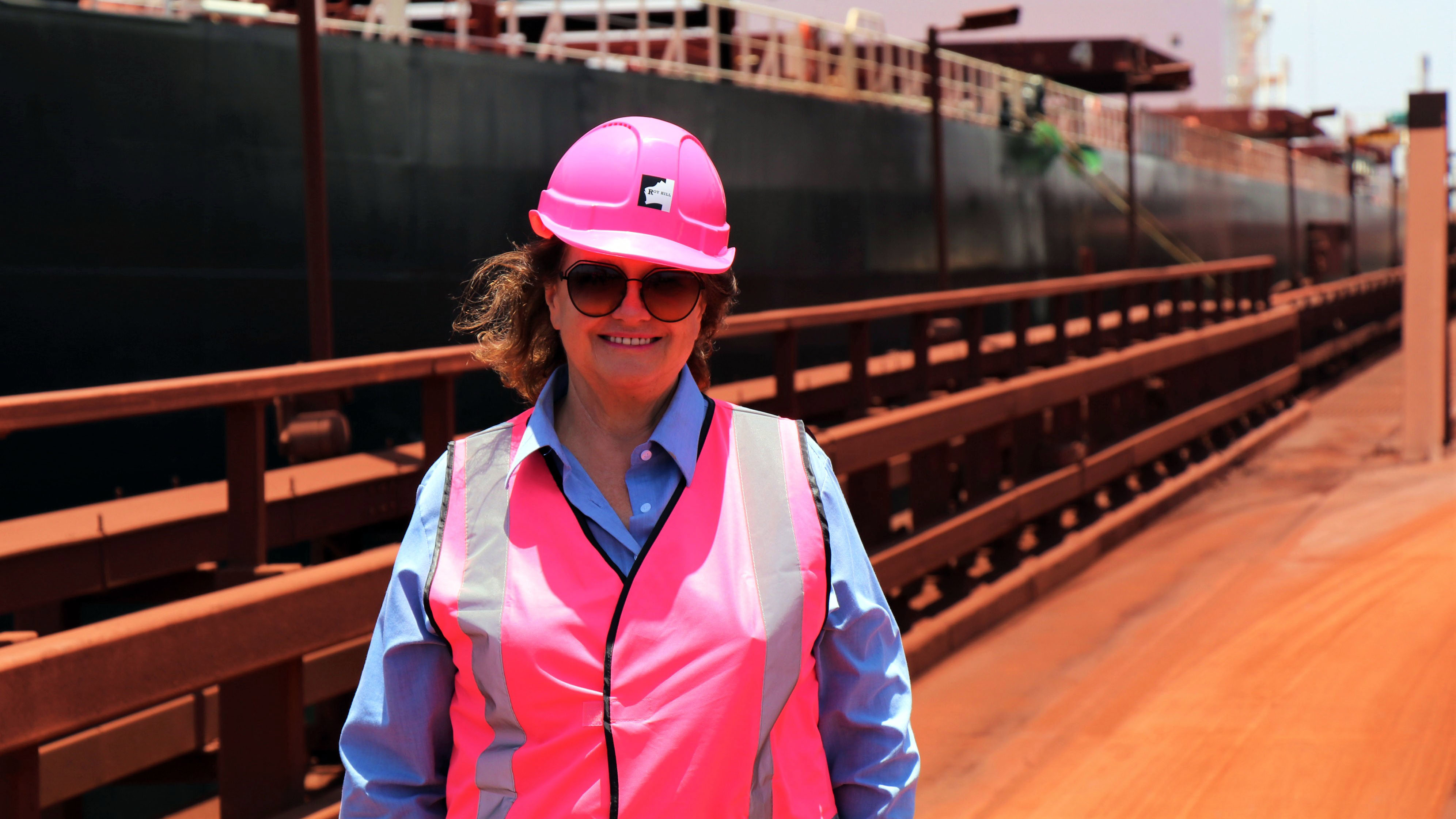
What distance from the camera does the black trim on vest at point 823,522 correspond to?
172 cm

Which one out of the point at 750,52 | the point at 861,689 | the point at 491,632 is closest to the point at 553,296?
the point at 491,632

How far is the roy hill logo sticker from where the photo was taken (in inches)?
67.5

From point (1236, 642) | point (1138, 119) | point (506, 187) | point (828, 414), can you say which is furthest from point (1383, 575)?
point (1138, 119)

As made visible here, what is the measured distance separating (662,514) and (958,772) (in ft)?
12.9

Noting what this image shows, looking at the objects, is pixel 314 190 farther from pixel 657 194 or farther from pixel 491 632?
pixel 491 632

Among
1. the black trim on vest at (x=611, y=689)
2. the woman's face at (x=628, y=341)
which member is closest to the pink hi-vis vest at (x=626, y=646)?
the black trim on vest at (x=611, y=689)

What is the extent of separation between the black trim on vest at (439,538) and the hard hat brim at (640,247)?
0.30 metres

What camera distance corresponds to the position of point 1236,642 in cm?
642

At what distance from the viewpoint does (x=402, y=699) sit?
5.53 feet

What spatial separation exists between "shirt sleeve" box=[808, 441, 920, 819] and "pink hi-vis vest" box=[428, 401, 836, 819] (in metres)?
0.05

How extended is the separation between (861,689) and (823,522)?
235mm

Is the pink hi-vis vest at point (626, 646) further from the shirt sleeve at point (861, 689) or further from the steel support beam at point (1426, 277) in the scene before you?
the steel support beam at point (1426, 277)

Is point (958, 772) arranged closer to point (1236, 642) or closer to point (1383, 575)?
point (1236, 642)

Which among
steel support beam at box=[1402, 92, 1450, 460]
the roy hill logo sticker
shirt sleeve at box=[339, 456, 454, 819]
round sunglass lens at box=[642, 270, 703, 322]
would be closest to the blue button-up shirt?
shirt sleeve at box=[339, 456, 454, 819]
